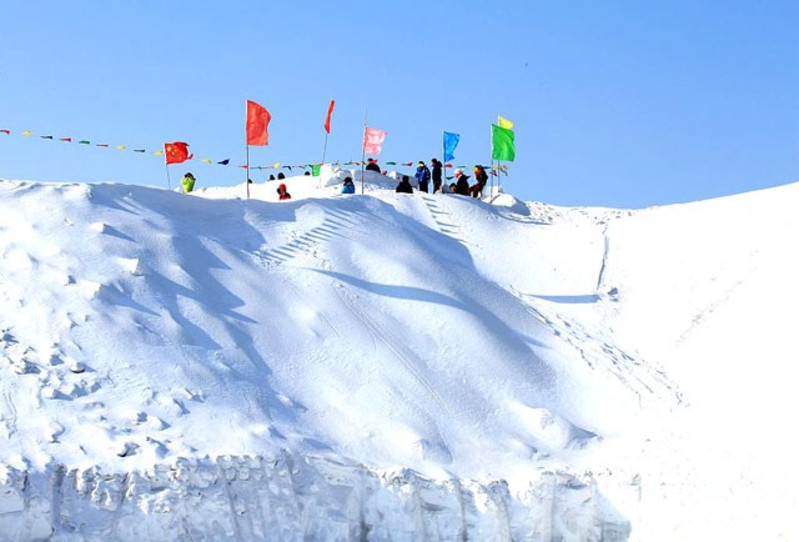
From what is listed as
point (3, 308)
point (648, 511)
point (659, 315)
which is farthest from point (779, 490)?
point (3, 308)

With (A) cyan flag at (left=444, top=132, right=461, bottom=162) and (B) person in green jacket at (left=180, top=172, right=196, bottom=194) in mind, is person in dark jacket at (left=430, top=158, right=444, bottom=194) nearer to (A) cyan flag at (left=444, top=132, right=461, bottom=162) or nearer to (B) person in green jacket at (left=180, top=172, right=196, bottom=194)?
(A) cyan flag at (left=444, top=132, right=461, bottom=162)

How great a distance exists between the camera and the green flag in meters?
23.0

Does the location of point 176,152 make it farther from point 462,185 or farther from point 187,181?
point 462,185

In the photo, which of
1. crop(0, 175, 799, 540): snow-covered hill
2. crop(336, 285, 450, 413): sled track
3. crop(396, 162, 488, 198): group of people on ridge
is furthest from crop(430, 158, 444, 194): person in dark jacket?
crop(336, 285, 450, 413): sled track

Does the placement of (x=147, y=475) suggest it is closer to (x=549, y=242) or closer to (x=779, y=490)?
(x=779, y=490)

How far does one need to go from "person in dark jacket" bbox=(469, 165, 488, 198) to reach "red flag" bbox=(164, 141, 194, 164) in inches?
225

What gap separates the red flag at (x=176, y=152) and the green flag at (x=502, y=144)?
238 inches

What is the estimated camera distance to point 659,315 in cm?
1836

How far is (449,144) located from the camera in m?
23.4

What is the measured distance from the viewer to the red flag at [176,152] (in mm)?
21891

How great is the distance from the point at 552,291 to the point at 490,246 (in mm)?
1568

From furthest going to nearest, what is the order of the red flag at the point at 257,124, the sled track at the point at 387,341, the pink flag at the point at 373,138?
the pink flag at the point at 373,138 < the red flag at the point at 257,124 < the sled track at the point at 387,341

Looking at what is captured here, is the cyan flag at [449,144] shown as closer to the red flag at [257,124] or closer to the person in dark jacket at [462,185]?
the person in dark jacket at [462,185]

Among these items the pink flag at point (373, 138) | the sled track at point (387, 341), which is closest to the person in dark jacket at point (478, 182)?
the pink flag at point (373, 138)
